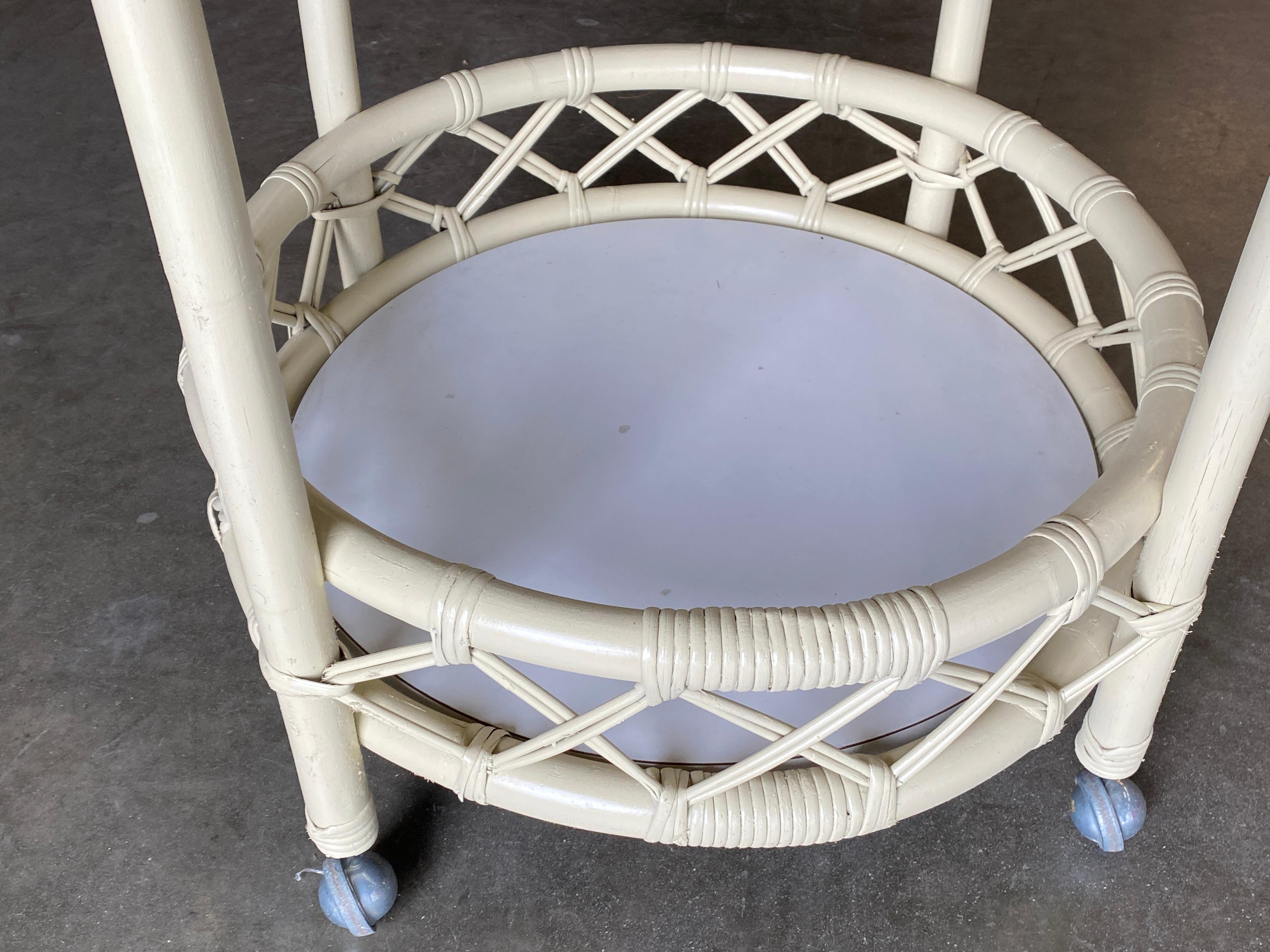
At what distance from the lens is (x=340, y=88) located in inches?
56.9

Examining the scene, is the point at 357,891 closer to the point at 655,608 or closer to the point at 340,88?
the point at 655,608

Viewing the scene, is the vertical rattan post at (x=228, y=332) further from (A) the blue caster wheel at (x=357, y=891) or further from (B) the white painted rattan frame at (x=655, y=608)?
(A) the blue caster wheel at (x=357, y=891)

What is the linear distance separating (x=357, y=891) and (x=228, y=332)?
2.35 ft

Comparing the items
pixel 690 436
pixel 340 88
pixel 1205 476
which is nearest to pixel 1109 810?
pixel 1205 476

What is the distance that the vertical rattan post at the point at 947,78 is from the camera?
1.52 meters

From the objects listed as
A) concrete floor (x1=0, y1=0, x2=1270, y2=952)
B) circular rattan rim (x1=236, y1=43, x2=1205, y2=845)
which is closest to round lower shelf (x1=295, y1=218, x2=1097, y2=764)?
circular rattan rim (x1=236, y1=43, x2=1205, y2=845)

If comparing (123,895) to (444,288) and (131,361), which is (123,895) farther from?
(131,361)

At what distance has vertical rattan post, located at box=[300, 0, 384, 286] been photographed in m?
1.40

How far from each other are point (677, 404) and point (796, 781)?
0.50m

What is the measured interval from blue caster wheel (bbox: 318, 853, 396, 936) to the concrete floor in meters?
0.04

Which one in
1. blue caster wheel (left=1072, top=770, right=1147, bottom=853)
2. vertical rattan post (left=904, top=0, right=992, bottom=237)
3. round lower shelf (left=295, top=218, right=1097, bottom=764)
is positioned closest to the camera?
round lower shelf (left=295, top=218, right=1097, bottom=764)

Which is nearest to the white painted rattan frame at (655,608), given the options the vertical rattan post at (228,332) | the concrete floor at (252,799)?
the vertical rattan post at (228,332)

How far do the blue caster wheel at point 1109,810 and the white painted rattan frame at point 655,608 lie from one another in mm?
57

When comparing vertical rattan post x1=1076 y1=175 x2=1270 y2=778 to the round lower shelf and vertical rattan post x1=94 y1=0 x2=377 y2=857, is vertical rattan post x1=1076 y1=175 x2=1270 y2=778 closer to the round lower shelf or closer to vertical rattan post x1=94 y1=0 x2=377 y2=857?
the round lower shelf
